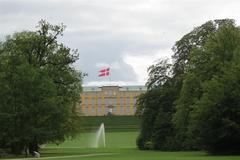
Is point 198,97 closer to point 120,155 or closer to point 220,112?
point 220,112

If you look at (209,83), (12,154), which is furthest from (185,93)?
(12,154)

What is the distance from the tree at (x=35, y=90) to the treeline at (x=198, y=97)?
41.3 feet

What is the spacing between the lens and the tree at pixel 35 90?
62.3m

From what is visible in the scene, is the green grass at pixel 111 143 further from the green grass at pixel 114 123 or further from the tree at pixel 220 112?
the tree at pixel 220 112

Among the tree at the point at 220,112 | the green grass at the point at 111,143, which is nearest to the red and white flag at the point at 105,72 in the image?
the green grass at the point at 111,143

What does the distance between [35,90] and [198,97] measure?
1728cm

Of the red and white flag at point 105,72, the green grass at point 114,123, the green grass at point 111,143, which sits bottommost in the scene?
the green grass at point 111,143

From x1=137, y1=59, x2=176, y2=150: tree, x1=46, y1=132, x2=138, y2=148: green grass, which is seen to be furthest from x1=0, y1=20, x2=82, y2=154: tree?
x1=46, y1=132, x2=138, y2=148: green grass

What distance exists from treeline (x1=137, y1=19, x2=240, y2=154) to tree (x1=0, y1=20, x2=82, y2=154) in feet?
41.3

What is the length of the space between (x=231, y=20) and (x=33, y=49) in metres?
24.8

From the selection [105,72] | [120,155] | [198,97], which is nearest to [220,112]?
[198,97]

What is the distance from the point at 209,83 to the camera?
181 ft

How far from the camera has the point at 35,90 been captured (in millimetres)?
63344

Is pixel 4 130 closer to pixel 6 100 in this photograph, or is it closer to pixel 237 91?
pixel 6 100
